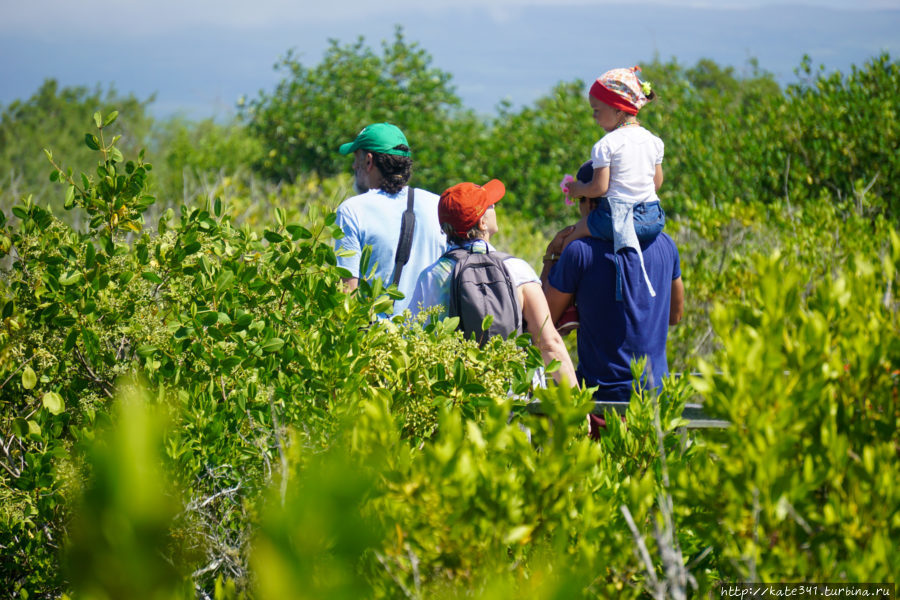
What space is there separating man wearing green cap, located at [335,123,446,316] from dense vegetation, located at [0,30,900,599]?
74 cm

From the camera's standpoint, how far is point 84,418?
2.64m

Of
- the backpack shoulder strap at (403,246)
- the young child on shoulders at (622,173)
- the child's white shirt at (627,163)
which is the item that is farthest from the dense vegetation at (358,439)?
the child's white shirt at (627,163)

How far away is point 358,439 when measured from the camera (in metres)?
1.68

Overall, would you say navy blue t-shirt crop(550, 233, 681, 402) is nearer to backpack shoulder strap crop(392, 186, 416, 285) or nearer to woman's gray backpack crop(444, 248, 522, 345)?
woman's gray backpack crop(444, 248, 522, 345)

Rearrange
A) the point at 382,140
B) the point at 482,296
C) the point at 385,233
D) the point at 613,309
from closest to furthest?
1. the point at 482,296
2. the point at 613,309
3. the point at 385,233
4. the point at 382,140

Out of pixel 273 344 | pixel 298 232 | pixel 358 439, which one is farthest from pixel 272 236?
pixel 358 439

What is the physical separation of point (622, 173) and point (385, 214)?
1169 millimetres

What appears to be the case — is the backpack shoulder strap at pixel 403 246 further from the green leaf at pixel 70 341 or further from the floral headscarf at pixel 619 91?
the green leaf at pixel 70 341

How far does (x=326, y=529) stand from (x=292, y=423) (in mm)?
1467

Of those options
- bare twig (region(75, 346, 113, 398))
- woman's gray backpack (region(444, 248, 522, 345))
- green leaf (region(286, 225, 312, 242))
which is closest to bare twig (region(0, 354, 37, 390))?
bare twig (region(75, 346, 113, 398))

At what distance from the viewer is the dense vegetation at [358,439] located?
97 centimetres

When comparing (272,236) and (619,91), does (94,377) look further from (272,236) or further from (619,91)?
(619,91)

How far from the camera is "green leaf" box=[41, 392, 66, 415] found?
2469 millimetres

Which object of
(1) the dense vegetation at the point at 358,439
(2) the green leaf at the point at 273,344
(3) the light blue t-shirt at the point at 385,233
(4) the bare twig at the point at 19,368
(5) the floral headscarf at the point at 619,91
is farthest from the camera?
(3) the light blue t-shirt at the point at 385,233
